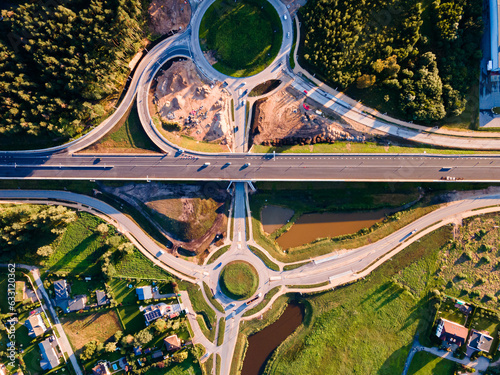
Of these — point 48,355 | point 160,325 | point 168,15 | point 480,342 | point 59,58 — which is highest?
point 168,15

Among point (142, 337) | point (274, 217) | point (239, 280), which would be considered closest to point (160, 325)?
point (142, 337)

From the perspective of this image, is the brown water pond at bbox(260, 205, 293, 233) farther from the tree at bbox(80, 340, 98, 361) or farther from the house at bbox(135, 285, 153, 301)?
the tree at bbox(80, 340, 98, 361)

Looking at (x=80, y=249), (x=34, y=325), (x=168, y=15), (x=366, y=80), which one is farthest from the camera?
(x=80, y=249)

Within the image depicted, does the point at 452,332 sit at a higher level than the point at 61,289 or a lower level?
lower

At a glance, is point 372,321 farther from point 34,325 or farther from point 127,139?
point 34,325

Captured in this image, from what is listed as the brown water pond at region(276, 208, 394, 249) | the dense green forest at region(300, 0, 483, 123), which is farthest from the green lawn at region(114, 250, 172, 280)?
the dense green forest at region(300, 0, 483, 123)

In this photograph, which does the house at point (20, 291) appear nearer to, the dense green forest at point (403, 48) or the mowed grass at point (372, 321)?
the mowed grass at point (372, 321)
